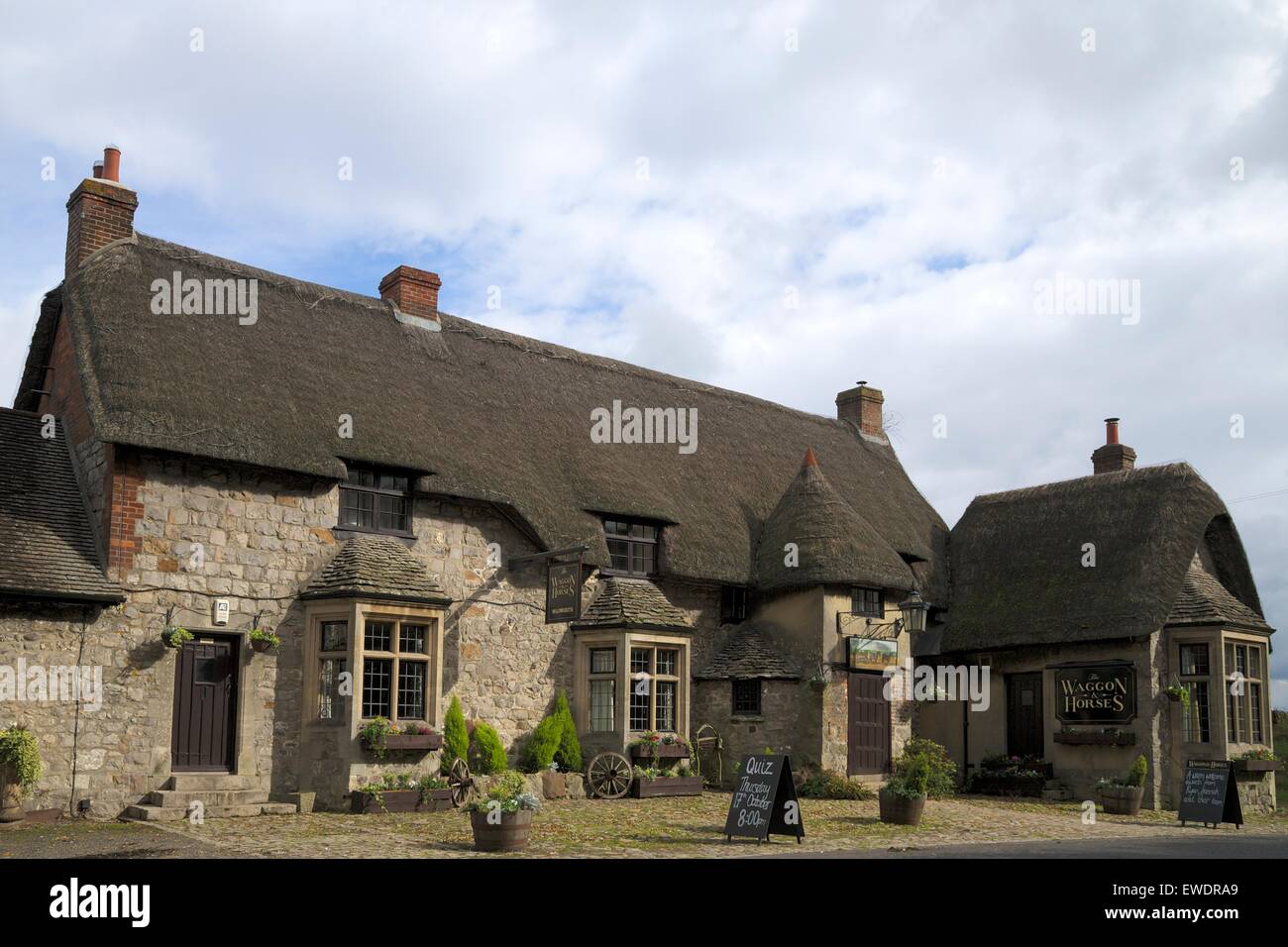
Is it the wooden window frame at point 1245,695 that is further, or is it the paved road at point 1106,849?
the wooden window frame at point 1245,695

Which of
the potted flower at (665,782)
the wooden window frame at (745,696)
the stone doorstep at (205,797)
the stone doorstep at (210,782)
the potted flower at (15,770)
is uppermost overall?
the wooden window frame at (745,696)

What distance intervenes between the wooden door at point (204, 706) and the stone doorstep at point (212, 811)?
38.7 inches

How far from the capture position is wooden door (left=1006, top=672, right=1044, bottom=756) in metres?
25.0

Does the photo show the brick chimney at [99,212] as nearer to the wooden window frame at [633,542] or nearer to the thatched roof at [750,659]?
the wooden window frame at [633,542]

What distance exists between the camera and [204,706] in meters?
17.2

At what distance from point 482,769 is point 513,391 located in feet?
25.6

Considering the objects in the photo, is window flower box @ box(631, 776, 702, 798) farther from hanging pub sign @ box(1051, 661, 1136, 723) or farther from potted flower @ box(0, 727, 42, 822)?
potted flower @ box(0, 727, 42, 822)

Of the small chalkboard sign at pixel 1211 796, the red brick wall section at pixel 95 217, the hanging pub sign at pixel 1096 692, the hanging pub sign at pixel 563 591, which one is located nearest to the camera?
the small chalkboard sign at pixel 1211 796

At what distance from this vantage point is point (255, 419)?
18.1 m

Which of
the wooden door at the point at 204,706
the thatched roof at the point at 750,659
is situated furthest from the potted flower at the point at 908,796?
the wooden door at the point at 204,706

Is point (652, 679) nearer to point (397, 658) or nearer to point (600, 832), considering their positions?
point (397, 658)

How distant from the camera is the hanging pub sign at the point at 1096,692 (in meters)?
23.2

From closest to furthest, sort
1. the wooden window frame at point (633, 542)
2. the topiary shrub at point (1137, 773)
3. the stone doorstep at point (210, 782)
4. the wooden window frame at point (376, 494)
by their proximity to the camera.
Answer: the stone doorstep at point (210, 782) < the wooden window frame at point (376, 494) < the topiary shrub at point (1137, 773) < the wooden window frame at point (633, 542)
